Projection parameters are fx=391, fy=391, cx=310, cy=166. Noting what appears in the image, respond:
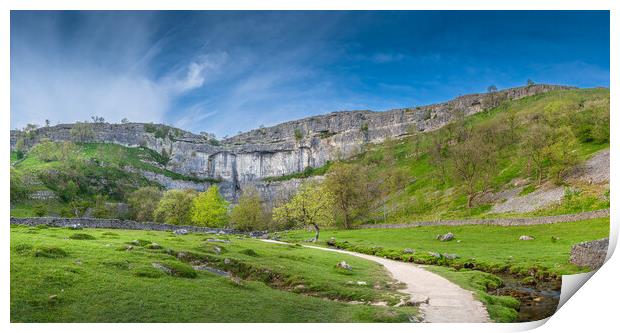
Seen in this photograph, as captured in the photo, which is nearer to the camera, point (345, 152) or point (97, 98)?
point (97, 98)

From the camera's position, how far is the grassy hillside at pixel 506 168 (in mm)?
53469

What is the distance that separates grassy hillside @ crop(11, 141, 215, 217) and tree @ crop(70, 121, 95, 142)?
4820mm

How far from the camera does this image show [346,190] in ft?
223

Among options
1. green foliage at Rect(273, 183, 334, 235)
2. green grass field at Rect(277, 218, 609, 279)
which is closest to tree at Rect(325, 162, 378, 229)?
green foliage at Rect(273, 183, 334, 235)

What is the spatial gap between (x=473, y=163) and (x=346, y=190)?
834 inches

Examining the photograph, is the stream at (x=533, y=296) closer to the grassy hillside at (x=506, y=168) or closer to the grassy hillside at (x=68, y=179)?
the grassy hillside at (x=506, y=168)

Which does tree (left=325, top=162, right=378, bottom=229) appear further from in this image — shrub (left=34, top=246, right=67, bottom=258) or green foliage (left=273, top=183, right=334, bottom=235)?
shrub (left=34, top=246, right=67, bottom=258)

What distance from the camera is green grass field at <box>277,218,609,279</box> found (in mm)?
24797

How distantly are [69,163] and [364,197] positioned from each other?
96.0 metres

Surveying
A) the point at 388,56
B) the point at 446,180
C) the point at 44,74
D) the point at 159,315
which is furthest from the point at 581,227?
the point at 446,180

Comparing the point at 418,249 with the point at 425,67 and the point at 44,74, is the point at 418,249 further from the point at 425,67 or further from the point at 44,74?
the point at 44,74
